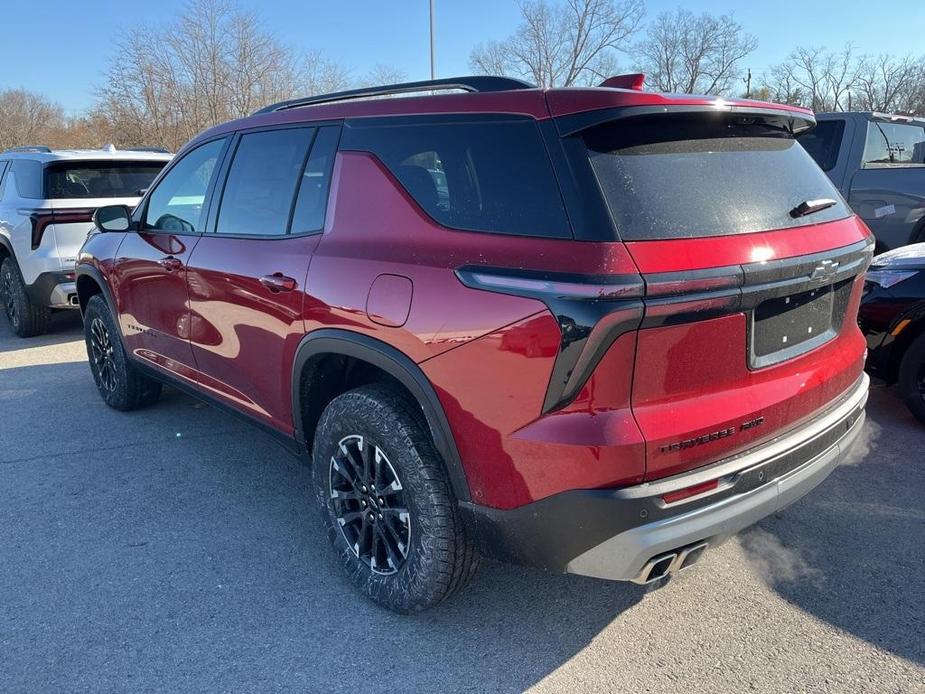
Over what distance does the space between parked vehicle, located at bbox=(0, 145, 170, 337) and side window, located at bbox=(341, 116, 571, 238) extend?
5.31m

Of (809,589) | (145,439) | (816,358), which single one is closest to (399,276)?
(816,358)

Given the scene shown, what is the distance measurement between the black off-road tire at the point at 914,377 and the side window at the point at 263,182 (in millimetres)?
3610

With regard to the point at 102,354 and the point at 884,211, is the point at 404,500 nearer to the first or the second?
the point at 102,354

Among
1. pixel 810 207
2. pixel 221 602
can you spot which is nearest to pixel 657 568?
pixel 810 207

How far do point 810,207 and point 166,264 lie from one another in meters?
3.14

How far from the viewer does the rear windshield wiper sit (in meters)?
2.35

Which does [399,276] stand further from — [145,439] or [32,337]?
[32,337]

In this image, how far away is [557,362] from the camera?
1.92 m

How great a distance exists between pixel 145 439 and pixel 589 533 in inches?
134

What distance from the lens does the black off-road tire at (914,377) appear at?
13.5ft

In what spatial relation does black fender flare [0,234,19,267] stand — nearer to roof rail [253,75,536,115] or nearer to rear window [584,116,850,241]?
roof rail [253,75,536,115]

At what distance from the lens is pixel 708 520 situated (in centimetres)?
206

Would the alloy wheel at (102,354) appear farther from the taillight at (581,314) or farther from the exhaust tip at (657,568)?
the exhaust tip at (657,568)

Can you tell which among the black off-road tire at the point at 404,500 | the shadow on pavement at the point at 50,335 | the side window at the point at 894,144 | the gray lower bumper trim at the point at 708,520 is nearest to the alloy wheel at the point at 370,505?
the black off-road tire at the point at 404,500
